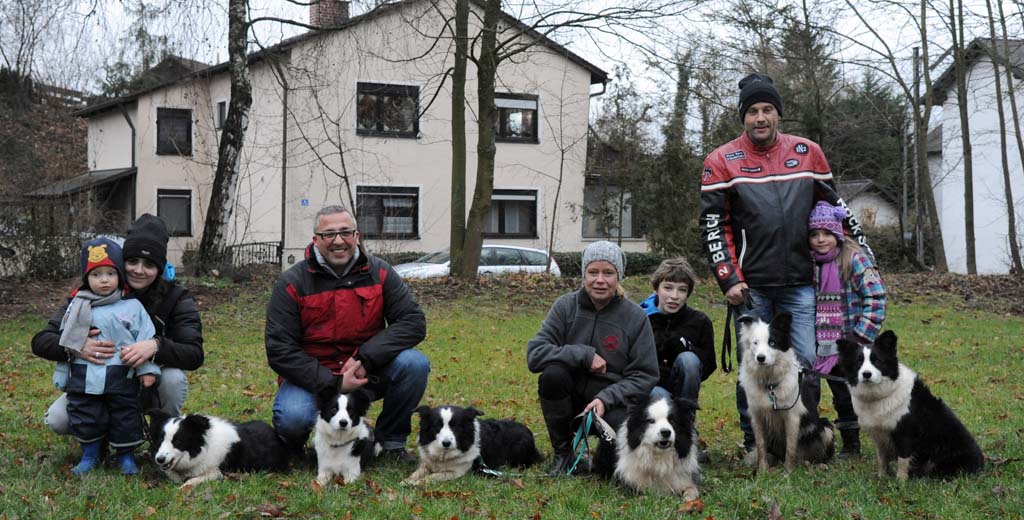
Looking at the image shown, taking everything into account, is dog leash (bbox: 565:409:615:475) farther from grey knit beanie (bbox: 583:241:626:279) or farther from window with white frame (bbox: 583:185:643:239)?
window with white frame (bbox: 583:185:643:239)

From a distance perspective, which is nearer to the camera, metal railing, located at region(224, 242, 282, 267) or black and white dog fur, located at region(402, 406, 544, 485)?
black and white dog fur, located at region(402, 406, 544, 485)

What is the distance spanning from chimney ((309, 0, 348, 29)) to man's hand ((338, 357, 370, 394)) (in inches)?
413

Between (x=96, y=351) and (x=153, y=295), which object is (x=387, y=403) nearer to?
(x=153, y=295)

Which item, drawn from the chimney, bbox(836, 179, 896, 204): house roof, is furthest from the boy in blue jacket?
bbox(836, 179, 896, 204): house roof

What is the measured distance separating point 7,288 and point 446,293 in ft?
23.9

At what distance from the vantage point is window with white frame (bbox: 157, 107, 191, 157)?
2734 cm

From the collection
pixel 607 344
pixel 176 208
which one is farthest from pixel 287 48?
pixel 607 344

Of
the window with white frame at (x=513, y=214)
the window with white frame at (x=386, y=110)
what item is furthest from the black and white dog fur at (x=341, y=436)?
the window with white frame at (x=513, y=214)

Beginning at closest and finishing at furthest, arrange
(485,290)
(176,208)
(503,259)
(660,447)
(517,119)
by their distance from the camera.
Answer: (660,447)
(485,290)
(503,259)
(517,119)
(176,208)

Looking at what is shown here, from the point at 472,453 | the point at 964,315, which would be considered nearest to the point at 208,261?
the point at 472,453

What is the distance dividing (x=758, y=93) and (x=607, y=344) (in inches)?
68.8

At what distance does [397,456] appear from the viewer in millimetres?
5668

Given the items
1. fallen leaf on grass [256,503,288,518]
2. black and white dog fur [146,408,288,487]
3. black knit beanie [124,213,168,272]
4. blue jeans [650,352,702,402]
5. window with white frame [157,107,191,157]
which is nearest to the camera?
fallen leaf on grass [256,503,288,518]

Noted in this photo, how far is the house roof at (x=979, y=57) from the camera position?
2014cm
